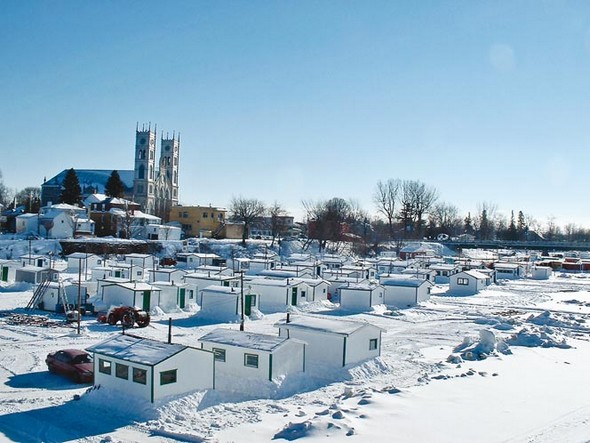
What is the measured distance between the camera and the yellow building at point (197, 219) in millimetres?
96188

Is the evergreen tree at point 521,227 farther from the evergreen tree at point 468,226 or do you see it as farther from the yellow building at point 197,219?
the yellow building at point 197,219

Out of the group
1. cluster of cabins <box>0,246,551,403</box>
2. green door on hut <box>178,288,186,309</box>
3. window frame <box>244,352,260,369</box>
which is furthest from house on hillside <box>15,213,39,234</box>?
window frame <box>244,352,260,369</box>

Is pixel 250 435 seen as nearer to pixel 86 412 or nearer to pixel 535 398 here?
pixel 86 412

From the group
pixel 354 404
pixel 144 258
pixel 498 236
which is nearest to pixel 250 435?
pixel 354 404

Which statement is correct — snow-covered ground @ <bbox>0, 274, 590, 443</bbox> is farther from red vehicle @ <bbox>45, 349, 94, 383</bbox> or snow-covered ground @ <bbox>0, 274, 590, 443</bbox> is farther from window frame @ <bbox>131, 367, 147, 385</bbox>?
window frame @ <bbox>131, 367, 147, 385</bbox>

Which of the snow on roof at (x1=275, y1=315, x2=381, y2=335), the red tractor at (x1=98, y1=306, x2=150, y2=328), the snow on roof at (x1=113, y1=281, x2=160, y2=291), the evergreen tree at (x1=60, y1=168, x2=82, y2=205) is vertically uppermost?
the evergreen tree at (x1=60, y1=168, x2=82, y2=205)

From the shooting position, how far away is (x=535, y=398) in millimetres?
20141

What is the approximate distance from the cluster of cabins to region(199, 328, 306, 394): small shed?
3cm

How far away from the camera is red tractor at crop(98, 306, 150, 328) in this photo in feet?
101

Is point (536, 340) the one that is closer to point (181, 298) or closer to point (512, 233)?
point (181, 298)

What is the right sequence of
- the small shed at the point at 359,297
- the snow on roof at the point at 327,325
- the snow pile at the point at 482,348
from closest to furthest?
1. the snow on roof at the point at 327,325
2. the snow pile at the point at 482,348
3. the small shed at the point at 359,297

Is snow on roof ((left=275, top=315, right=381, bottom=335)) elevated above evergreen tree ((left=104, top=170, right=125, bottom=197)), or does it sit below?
below

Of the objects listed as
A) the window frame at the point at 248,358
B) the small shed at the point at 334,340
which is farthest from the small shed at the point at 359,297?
the window frame at the point at 248,358

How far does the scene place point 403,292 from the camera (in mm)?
45281
